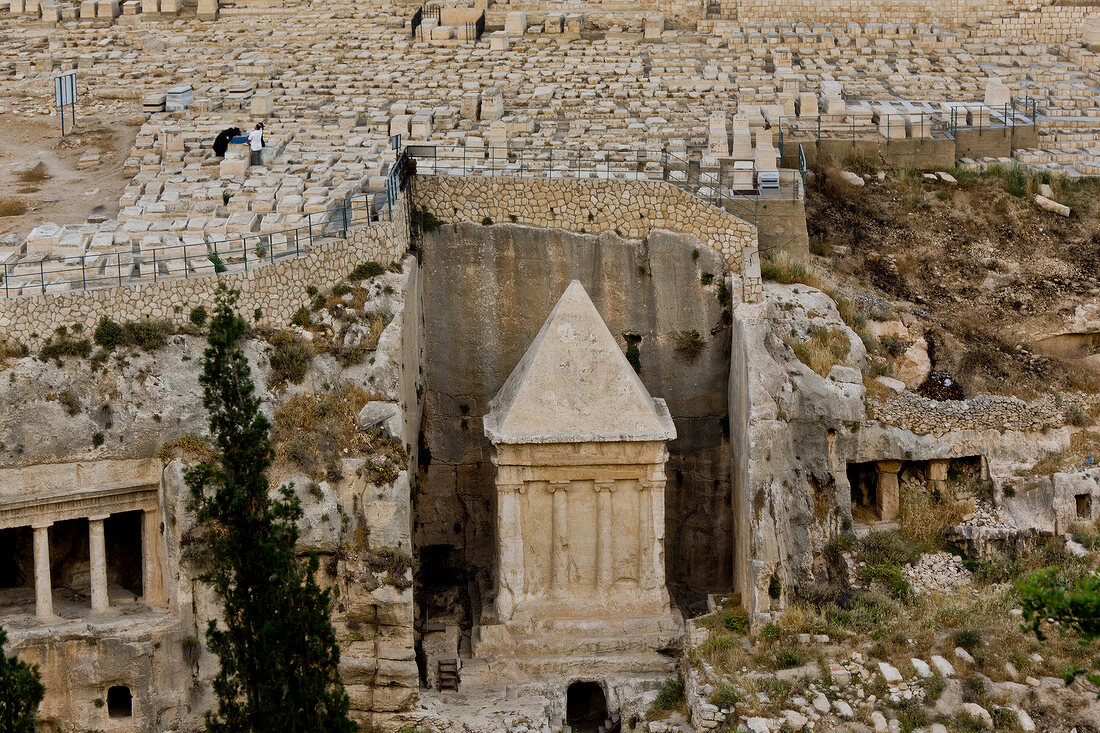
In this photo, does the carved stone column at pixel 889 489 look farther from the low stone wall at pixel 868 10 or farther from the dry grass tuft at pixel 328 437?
the low stone wall at pixel 868 10

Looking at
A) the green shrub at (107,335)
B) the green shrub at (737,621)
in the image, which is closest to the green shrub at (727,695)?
the green shrub at (737,621)

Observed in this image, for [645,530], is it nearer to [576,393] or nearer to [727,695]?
[576,393]

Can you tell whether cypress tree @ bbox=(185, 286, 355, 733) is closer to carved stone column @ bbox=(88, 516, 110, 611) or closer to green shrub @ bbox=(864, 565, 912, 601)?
carved stone column @ bbox=(88, 516, 110, 611)

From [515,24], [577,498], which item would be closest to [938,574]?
[577,498]

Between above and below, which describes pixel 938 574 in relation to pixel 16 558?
below

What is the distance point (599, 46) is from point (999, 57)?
32.9 ft

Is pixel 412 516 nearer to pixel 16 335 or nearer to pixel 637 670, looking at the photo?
pixel 637 670

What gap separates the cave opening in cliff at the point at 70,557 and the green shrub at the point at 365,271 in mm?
6351

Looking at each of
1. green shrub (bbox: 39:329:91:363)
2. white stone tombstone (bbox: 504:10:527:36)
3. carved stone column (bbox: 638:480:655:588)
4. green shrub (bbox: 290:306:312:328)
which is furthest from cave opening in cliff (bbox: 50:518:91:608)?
white stone tombstone (bbox: 504:10:527:36)

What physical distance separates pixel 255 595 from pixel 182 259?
7.60m

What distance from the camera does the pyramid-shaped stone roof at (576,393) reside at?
36.8 m

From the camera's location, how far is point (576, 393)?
121 ft

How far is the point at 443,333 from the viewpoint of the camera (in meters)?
41.3

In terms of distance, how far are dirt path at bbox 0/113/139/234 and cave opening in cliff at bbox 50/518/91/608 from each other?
6.88m
